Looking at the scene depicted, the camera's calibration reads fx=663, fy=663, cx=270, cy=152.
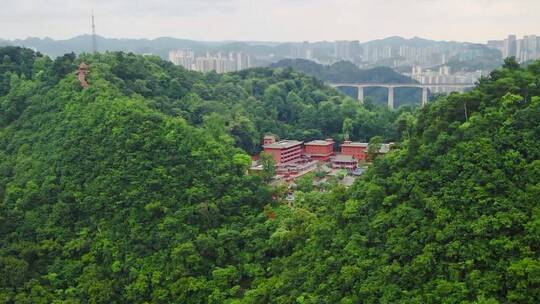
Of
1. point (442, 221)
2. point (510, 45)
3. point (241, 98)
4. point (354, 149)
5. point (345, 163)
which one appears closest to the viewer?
point (442, 221)

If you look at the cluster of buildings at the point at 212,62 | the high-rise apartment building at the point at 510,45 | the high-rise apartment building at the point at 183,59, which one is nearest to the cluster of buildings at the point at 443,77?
the high-rise apartment building at the point at 510,45

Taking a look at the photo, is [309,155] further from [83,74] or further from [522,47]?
[522,47]

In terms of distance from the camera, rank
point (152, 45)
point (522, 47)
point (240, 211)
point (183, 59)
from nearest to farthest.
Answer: point (240, 211) < point (183, 59) < point (522, 47) < point (152, 45)

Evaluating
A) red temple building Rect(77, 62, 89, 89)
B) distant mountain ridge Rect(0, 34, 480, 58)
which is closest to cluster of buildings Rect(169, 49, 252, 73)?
distant mountain ridge Rect(0, 34, 480, 58)

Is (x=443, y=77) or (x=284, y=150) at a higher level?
(x=443, y=77)

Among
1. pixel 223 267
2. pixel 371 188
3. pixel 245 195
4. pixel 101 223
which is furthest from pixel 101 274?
pixel 371 188

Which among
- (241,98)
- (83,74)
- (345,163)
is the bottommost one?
(345,163)

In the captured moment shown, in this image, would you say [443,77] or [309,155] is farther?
[443,77]

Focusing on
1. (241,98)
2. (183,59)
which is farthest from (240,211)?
(183,59)
